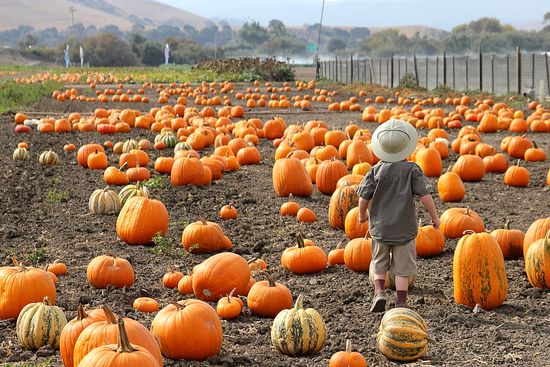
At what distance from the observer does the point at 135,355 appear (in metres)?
4.17

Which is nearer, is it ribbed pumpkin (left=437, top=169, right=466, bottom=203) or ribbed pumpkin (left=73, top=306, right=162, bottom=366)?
ribbed pumpkin (left=73, top=306, right=162, bottom=366)

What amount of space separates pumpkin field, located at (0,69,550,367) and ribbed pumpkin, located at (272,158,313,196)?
0.05 feet

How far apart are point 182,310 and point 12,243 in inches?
149

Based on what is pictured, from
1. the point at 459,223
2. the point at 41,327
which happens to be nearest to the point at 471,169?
the point at 459,223

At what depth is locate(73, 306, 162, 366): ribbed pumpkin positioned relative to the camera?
181 inches

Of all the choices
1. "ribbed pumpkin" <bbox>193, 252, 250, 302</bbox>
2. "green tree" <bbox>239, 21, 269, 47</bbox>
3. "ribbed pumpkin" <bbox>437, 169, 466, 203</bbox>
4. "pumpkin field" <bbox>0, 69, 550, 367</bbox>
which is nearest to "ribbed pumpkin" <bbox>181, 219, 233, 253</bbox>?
"pumpkin field" <bbox>0, 69, 550, 367</bbox>

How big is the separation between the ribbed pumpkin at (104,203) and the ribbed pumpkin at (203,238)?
2.12 m

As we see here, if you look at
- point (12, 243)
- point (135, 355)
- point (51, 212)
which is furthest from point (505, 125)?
point (135, 355)

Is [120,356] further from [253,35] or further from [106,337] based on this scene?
[253,35]

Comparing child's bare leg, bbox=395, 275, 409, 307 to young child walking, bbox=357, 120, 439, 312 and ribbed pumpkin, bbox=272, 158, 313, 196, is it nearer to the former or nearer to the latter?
young child walking, bbox=357, 120, 439, 312

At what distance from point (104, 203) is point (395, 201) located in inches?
180

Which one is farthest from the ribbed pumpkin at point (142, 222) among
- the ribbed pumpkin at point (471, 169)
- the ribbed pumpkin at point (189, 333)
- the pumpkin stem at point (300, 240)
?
the ribbed pumpkin at point (471, 169)

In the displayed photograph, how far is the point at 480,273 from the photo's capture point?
618cm

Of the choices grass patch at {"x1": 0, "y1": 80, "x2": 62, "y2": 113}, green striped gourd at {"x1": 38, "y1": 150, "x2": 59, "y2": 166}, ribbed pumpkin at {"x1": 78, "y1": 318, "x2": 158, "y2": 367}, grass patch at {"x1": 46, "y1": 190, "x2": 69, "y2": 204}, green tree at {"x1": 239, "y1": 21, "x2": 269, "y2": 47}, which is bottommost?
grass patch at {"x1": 46, "y1": 190, "x2": 69, "y2": 204}
